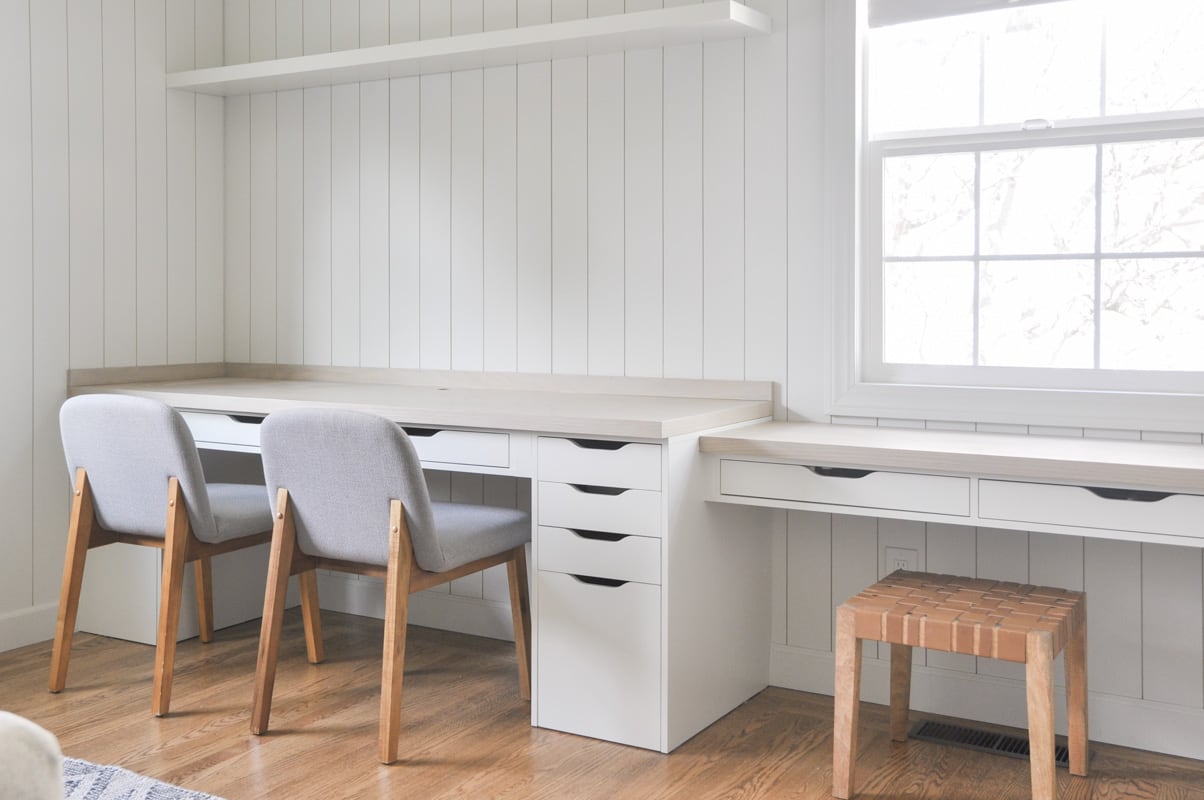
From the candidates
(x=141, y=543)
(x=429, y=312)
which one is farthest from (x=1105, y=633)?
(x=141, y=543)

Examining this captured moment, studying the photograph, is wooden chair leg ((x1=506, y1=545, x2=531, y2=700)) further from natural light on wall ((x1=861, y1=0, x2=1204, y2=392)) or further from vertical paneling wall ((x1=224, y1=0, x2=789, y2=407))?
natural light on wall ((x1=861, y1=0, x2=1204, y2=392))

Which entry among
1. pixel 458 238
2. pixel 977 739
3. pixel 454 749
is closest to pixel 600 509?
pixel 454 749

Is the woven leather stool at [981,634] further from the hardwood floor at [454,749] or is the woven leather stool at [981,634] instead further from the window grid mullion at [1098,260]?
the window grid mullion at [1098,260]

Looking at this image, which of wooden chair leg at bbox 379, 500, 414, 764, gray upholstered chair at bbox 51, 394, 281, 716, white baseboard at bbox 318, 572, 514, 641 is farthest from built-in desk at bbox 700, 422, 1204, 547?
gray upholstered chair at bbox 51, 394, 281, 716

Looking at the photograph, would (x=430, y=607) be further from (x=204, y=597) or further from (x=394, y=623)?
(x=394, y=623)

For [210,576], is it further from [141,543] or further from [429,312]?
[429,312]

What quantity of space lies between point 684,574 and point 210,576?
1.61 meters

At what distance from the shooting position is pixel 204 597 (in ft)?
11.5

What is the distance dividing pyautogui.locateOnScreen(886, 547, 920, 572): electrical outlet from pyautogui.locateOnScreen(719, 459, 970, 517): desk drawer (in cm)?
46

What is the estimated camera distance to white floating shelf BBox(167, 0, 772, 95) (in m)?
2.96

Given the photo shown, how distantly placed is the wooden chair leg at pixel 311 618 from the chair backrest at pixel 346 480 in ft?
2.17

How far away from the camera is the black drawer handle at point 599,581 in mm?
2715

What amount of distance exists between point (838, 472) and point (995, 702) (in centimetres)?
76

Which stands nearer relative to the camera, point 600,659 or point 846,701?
point 846,701
